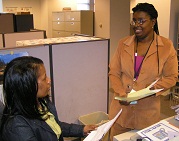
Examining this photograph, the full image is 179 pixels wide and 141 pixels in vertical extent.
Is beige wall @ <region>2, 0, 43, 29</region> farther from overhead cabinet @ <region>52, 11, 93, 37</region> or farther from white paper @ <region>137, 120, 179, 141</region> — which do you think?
white paper @ <region>137, 120, 179, 141</region>

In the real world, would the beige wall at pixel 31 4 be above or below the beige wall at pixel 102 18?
above

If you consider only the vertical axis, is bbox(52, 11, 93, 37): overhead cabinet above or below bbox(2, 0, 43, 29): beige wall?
below

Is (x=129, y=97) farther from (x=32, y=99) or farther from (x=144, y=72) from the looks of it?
(x=32, y=99)

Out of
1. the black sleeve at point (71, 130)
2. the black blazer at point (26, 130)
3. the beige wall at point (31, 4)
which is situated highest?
the beige wall at point (31, 4)

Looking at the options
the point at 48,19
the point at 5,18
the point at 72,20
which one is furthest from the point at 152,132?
the point at 48,19

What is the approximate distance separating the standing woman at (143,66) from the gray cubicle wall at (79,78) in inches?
35.2

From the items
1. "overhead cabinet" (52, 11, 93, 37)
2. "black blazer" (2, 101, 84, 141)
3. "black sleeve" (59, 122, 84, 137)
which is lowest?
"black sleeve" (59, 122, 84, 137)

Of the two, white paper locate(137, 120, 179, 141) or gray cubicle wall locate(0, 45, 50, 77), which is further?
gray cubicle wall locate(0, 45, 50, 77)

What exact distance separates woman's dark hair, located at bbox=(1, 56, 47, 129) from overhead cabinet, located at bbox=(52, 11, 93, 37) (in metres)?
4.14

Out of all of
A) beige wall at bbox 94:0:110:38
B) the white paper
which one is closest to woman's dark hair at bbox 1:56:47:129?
the white paper

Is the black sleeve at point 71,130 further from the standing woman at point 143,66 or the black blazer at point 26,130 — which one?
the standing woman at point 143,66

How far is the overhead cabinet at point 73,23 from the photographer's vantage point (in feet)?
16.7

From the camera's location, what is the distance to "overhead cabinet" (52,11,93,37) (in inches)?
200

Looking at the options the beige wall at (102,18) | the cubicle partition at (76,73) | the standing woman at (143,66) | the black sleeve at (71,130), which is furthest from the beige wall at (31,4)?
the black sleeve at (71,130)
